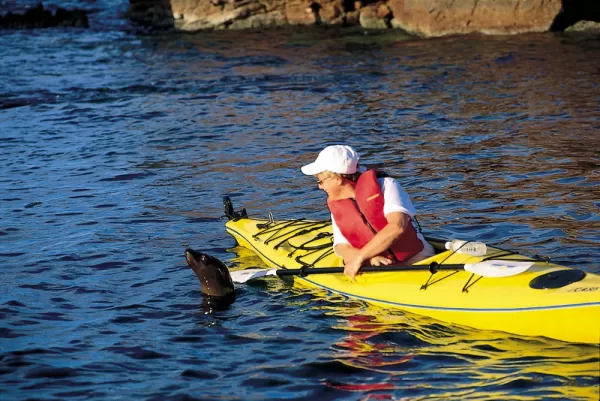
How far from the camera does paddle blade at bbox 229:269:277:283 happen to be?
7.29m

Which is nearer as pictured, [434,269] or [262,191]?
[434,269]

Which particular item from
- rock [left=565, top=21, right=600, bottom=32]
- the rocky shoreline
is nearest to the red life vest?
the rocky shoreline

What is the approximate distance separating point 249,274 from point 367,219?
1307 millimetres

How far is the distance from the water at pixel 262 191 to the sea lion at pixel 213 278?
16 centimetres

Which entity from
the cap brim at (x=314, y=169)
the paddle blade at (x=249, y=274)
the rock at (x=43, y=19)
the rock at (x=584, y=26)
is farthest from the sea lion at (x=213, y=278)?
the rock at (x=43, y=19)

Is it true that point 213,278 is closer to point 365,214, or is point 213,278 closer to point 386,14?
point 365,214

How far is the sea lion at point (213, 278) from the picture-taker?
7.11 m

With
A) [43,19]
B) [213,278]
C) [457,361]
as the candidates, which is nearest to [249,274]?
[213,278]

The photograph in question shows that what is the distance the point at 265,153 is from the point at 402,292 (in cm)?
604

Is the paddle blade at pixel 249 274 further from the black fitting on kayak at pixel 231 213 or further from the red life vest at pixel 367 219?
the black fitting on kayak at pixel 231 213

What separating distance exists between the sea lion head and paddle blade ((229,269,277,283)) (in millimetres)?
153

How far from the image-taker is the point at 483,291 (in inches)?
238

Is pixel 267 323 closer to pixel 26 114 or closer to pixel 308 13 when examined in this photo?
pixel 26 114

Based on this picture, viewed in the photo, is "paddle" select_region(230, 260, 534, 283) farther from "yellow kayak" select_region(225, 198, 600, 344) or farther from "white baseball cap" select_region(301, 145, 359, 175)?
"white baseball cap" select_region(301, 145, 359, 175)
